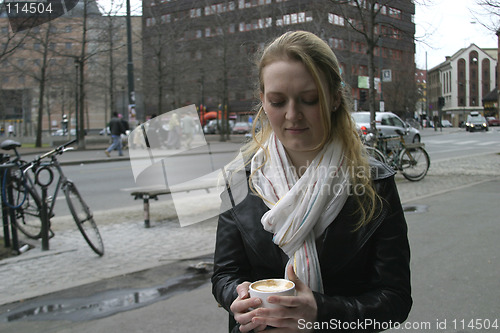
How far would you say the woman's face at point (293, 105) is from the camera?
1.49 metres

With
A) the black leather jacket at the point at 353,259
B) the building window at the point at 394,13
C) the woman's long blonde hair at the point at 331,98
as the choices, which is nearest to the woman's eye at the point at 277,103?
the woman's long blonde hair at the point at 331,98

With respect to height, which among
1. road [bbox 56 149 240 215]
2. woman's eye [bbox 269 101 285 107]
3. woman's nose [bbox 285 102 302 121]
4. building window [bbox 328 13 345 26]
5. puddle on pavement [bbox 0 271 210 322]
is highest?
building window [bbox 328 13 345 26]

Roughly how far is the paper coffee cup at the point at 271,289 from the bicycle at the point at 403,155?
32.8 feet

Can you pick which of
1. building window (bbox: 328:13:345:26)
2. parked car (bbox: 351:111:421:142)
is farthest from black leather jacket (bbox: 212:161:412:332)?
parked car (bbox: 351:111:421:142)

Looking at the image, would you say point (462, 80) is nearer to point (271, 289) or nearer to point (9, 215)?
point (9, 215)

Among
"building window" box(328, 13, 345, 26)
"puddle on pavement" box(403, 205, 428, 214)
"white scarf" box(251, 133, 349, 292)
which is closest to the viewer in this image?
"white scarf" box(251, 133, 349, 292)

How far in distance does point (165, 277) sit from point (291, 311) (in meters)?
3.57

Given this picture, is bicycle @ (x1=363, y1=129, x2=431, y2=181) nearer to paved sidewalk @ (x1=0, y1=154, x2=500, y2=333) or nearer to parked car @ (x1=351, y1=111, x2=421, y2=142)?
paved sidewalk @ (x1=0, y1=154, x2=500, y2=333)

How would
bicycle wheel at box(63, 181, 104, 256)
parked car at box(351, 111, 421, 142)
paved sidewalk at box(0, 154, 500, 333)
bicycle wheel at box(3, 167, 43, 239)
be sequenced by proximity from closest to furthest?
paved sidewalk at box(0, 154, 500, 333) < bicycle wheel at box(63, 181, 104, 256) < bicycle wheel at box(3, 167, 43, 239) < parked car at box(351, 111, 421, 142)

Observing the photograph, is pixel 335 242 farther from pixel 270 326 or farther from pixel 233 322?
pixel 233 322

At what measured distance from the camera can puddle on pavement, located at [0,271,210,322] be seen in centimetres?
376

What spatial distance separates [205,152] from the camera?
10.00 feet

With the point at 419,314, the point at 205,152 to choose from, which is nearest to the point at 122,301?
the point at 205,152

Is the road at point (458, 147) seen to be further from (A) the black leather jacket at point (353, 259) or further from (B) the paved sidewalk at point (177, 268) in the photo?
(A) the black leather jacket at point (353, 259)
